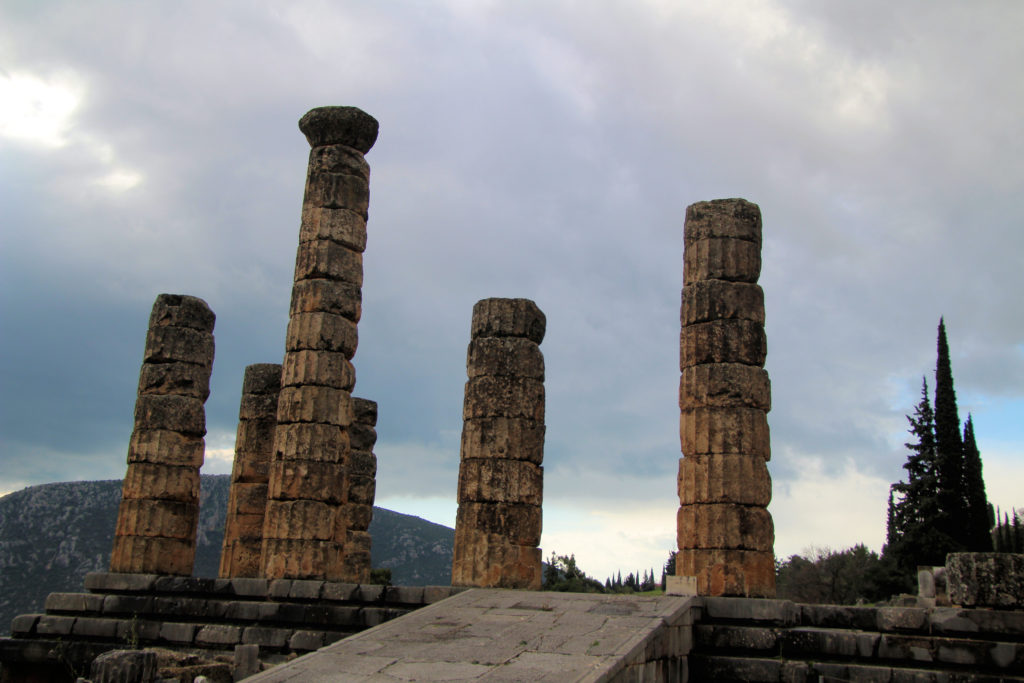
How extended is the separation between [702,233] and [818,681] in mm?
6832

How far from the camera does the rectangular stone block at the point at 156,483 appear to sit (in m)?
17.2

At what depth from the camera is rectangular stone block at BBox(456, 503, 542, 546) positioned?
44.9 feet

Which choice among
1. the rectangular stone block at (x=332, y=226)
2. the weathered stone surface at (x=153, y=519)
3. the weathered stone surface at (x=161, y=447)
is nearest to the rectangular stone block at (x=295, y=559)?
the weathered stone surface at (x=153, y=519)

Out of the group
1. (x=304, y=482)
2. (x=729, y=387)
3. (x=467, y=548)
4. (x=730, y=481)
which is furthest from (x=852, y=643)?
(x=304, y=482)

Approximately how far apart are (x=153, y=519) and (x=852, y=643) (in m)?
12.2

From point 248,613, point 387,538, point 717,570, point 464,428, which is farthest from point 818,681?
point 387,538

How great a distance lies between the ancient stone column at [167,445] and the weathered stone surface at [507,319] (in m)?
6.38

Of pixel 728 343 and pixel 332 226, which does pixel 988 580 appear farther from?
pixel 332 226

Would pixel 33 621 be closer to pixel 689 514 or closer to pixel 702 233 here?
pixel 689 514

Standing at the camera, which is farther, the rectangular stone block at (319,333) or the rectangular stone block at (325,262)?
the rectangular stone block at (325,262)

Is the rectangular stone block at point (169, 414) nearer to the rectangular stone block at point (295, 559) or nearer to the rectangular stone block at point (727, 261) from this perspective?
the rectangular stone block at point (295, 559)

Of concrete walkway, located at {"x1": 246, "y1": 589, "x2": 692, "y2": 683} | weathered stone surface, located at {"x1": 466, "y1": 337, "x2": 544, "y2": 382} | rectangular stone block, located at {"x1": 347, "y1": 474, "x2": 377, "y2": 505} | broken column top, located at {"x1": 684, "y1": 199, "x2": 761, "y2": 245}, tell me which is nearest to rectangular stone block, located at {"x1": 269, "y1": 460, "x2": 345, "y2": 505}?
weathered stone surface, located at {"x1": 466, "y1": 337, "x2": 544, "y2": 382}

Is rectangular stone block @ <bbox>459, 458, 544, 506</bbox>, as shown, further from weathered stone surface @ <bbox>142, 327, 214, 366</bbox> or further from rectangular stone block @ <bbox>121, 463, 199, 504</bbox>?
weathered stone surface @ <bbox>142, 327, 214, 366</bbox>

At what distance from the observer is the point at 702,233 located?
1457 centimetres
